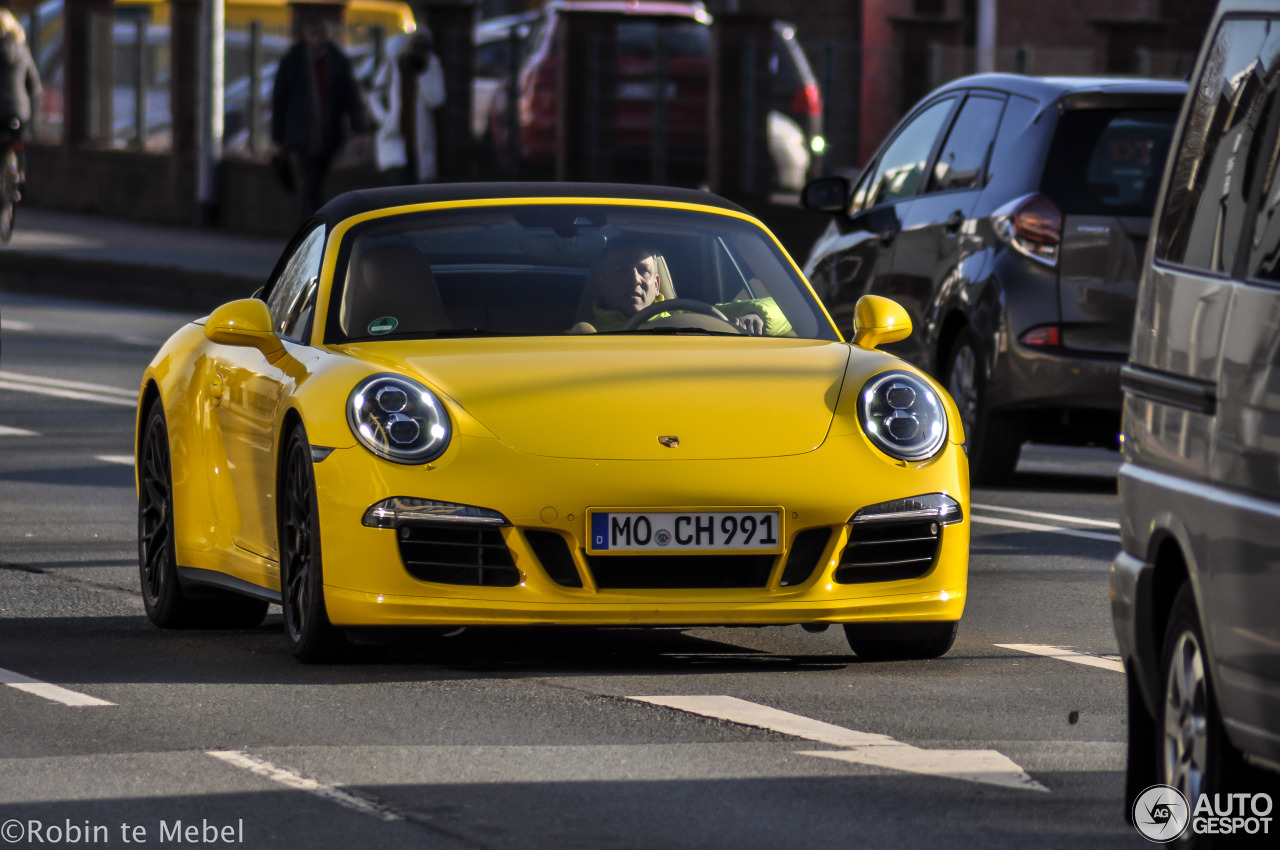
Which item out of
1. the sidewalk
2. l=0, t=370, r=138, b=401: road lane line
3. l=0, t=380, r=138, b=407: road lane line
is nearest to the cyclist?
the sidewalk

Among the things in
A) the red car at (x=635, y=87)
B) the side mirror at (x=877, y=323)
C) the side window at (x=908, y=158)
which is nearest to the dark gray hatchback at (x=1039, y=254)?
the side window at (x=908, y=158)

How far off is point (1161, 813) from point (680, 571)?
2218 mm

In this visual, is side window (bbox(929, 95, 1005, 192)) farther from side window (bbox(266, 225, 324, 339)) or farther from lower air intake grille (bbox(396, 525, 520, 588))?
lower air intake grille (bbox(396, 525, 520, 588))

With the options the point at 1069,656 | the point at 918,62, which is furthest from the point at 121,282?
the point at 1069,656

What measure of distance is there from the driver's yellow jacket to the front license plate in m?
1.09

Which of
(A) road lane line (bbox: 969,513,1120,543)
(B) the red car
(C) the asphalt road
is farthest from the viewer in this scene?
(B) the red car

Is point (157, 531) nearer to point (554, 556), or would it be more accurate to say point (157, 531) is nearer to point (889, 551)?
point (554, 556)

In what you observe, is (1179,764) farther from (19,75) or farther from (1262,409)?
(19,75)

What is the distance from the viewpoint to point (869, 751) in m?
6.30

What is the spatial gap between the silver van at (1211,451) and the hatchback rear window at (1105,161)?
6318 mm

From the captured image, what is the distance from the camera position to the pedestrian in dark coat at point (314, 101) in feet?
84.6

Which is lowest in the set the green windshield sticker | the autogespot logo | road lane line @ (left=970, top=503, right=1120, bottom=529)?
road lane line @ (left=970, top=503, right=1120, bottom=529)

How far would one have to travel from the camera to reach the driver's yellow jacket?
321 inches

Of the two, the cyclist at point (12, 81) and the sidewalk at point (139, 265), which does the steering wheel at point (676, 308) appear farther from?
the cyclist at point (12, 81)
